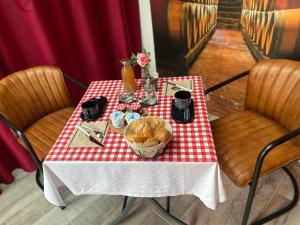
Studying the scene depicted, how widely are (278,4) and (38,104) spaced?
5.80 ft

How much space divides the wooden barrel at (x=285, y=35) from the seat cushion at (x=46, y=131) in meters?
1.54

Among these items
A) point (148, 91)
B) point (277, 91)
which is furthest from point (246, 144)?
point (148, 91)

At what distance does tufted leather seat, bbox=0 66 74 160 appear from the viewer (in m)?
1.56

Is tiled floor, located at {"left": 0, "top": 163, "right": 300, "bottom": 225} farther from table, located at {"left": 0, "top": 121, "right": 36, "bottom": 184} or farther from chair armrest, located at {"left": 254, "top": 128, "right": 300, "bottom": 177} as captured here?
chair armrest, located at {"left": 254, "top": 128, "right": 300, "bottom": 177}

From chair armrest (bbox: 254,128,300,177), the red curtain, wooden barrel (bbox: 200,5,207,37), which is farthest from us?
wooden barrel (bbox: 200,5,207,37)

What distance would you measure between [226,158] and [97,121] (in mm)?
739

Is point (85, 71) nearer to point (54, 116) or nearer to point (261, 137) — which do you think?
point (54, 116)

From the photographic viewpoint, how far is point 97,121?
1.32 meters

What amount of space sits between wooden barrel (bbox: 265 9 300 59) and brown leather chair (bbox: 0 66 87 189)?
4.48 ft

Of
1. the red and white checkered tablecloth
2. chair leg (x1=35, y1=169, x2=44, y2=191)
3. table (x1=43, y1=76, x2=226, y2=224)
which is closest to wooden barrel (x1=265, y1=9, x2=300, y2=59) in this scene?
the red and white checkered tablecloth

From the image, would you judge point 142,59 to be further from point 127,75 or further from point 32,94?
point 32,94

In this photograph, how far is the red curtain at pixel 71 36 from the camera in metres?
1.72

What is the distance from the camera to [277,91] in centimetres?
143

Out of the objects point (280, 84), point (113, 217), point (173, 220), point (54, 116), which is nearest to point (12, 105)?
point (54, 116)
